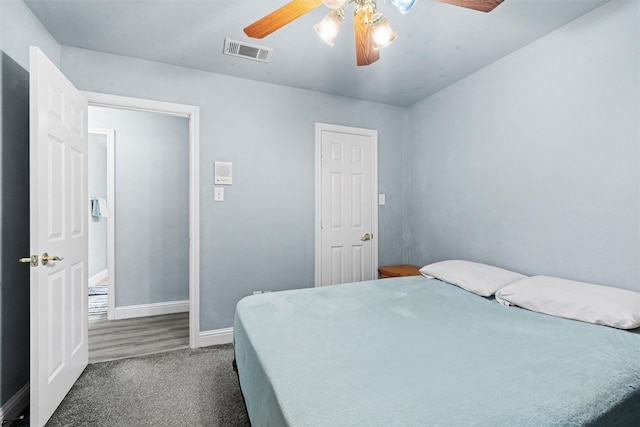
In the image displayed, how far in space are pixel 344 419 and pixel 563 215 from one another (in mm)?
2180

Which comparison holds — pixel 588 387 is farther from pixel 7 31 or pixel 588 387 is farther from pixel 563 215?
pixel 7 31

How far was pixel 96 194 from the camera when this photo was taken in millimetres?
5516

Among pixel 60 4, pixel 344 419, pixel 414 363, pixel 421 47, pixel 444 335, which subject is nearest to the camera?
pixel 344 419

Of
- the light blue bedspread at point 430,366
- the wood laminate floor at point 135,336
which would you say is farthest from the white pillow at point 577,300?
the wood laminate floor at point 135,336

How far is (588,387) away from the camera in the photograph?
104cm

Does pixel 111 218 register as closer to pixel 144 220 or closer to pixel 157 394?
pixel 144 220

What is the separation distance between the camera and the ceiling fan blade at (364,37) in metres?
1.55

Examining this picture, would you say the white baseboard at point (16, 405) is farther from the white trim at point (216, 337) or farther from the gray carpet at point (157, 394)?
the white trim at point (216, 337)

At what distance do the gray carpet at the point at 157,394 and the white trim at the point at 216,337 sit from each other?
204mm

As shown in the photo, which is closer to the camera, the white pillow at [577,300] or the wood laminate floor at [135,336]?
the white pillow at [577,300]

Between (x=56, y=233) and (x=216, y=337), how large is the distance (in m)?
1.56

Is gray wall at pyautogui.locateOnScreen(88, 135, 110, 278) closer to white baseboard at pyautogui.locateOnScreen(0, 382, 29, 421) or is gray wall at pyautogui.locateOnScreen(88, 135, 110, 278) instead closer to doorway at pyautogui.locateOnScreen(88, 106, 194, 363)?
doorway at pyautogui.locateOnScreen(88, 106, 194, 363)

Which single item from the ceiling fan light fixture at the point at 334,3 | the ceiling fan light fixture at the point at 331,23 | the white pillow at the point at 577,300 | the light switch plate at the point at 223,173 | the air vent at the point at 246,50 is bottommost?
the white pillow at the point at 577,300

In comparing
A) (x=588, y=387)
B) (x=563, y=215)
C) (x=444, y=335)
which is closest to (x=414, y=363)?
(x=444, y=335)
